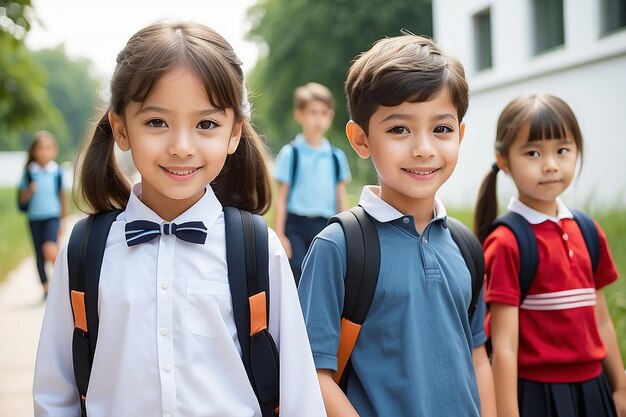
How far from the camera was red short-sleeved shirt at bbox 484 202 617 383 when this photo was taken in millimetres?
2553

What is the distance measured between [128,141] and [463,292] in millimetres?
1071

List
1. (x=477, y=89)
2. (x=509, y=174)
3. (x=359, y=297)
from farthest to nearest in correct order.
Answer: (x=477, y=89) < (x=509, y=174) < (x=359, y=297)

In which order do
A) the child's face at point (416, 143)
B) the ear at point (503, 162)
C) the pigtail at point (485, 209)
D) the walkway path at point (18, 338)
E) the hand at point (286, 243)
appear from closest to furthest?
the child's face at point (416, 143), the ear at point (503, 162), the pigtail at point (485, 209), the walkway path at point (18, 338), the hand at point (286, 243)

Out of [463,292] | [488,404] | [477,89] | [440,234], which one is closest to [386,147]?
[440,234]

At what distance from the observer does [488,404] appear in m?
2.28

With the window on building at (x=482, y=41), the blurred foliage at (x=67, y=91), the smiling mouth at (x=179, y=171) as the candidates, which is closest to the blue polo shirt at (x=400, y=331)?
the smiling mouth at (x=179, y=171)

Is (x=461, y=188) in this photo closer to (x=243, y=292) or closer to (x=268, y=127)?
(x=243, y=292)

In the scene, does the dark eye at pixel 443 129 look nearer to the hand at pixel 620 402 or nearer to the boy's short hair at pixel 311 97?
the hand at pixel 620 402

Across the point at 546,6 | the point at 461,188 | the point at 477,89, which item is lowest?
the point at 461,188

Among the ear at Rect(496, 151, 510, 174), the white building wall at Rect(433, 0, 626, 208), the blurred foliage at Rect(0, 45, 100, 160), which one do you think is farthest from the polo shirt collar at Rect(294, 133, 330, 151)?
the blurred foliage at Rect(0, 45, 100, 160)

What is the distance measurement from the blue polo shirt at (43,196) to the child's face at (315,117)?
3.32 meters

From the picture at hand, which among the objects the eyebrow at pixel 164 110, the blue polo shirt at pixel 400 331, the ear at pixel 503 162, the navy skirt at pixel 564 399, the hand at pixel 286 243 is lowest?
the navy skirt at pixel 564 399

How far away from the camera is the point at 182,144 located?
1.86 metres

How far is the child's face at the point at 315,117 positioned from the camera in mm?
6273
